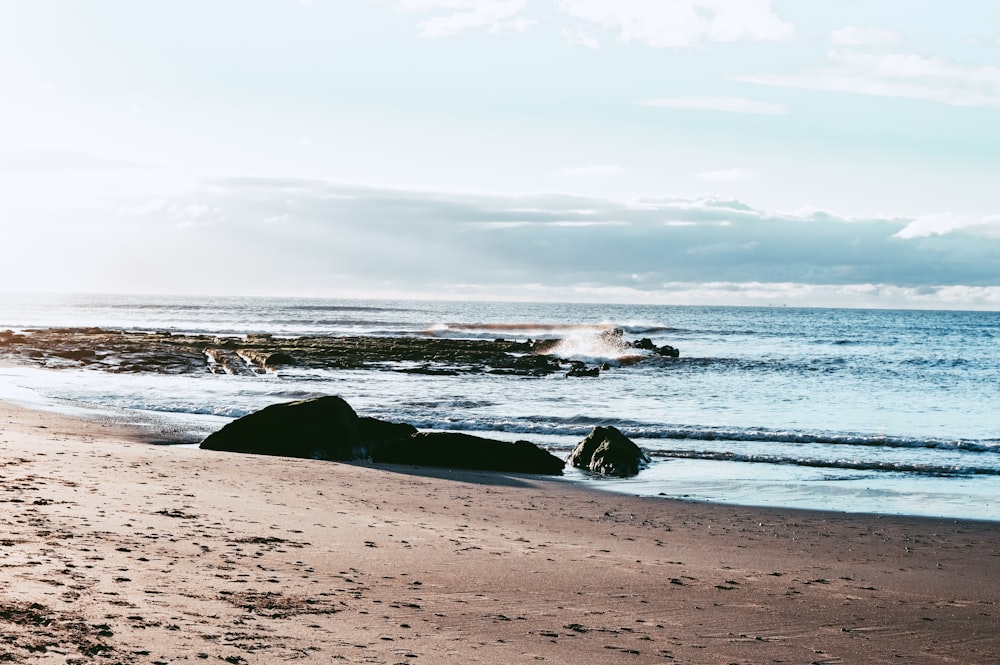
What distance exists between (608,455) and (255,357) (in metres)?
30.3

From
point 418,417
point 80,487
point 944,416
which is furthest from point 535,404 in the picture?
point 80,487

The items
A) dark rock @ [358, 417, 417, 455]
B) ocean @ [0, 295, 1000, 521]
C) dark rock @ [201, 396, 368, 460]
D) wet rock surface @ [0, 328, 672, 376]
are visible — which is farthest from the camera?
wet rock surface @ [0, 328, 672, 376]

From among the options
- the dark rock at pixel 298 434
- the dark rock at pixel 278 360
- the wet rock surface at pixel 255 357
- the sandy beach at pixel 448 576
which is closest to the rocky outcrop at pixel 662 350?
the wet rock surface at pixel 255 357

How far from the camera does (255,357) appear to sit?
43062 millimetres

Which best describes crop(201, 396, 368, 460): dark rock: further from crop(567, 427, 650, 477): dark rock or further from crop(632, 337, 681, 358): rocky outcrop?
crop(632, 337, 681, 358): rocky outcrop

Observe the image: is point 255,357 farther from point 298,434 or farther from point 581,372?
point 298,434

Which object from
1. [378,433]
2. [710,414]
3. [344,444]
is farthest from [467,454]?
[710,414]

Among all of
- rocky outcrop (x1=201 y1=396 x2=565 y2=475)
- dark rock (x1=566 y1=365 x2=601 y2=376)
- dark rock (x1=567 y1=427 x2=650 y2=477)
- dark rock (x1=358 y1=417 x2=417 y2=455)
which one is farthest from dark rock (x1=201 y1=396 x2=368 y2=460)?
dark rock (x1=566 y1=365 x2=601 y2=376)

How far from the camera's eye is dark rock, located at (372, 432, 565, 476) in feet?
51.9

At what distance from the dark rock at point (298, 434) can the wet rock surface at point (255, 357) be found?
2076 cm

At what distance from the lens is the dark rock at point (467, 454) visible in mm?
15820

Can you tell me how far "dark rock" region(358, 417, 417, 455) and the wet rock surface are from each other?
2061 centimetres

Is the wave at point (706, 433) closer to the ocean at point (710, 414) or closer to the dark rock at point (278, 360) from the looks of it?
the ocean at point (710, 414)

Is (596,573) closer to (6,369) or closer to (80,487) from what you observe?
(80,487)
